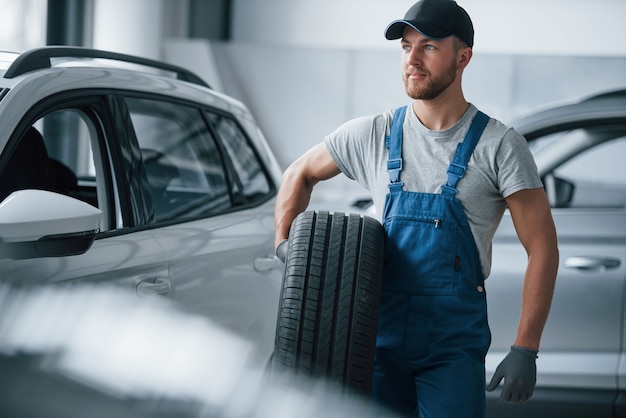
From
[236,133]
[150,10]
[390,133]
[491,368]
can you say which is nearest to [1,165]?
[390,133]

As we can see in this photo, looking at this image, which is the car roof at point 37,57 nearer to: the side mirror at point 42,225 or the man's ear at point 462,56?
the side mirror at point 42,225

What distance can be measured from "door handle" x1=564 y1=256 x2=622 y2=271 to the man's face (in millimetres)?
1531

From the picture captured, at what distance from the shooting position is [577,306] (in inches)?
141

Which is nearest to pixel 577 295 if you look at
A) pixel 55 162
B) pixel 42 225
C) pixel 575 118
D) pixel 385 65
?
pixel 575 118

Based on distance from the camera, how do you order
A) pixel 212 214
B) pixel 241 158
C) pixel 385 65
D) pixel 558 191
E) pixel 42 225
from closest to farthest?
pixel 42 225 < pixel 212 214 < pixel 241 158 < pixel 558 191 < pixel 385 65

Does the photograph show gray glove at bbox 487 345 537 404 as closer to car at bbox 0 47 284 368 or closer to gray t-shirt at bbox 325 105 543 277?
gray t-shirt at bbox 325 105 543 277

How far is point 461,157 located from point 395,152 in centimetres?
16

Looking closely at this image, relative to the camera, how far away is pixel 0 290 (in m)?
1.96

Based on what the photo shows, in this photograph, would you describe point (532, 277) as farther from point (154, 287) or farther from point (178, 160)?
point (178, 160)

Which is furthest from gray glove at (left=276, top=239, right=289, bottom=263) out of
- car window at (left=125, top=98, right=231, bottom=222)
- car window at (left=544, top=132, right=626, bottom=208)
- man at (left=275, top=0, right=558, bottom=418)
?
car window at (left=544, top=132, right=626, bottom=208)

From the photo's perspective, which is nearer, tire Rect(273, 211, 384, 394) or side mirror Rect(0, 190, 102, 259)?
side mirror Rect(0, 190, 102, 259)

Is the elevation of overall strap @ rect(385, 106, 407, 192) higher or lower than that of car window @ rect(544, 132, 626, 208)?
Result: higher

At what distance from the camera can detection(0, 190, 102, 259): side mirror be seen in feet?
6.21

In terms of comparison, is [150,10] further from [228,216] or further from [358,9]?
[228,216]
